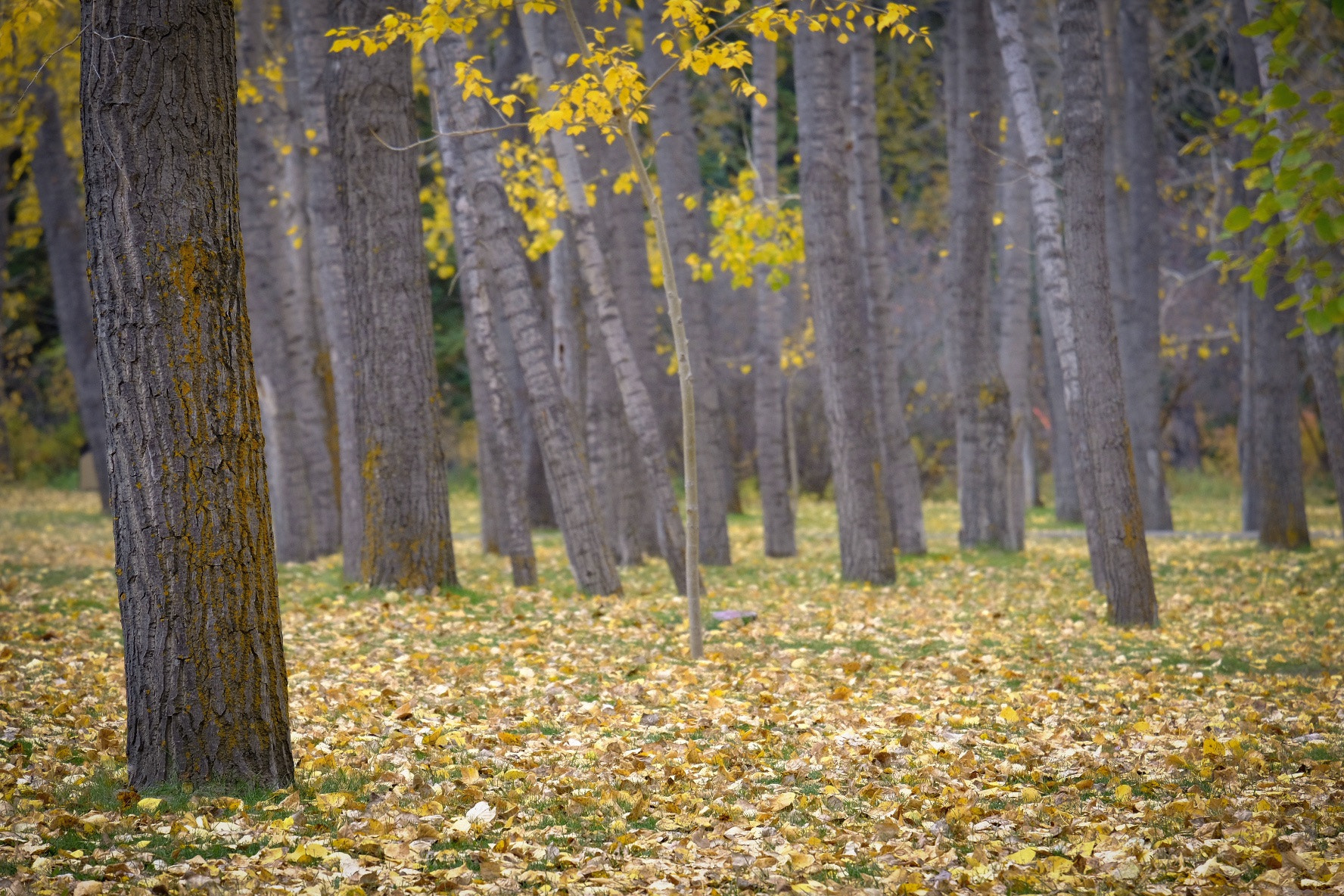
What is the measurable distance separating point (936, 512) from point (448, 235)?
11133 mm

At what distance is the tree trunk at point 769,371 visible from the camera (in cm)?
1193

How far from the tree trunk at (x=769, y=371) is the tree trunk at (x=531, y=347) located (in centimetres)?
319

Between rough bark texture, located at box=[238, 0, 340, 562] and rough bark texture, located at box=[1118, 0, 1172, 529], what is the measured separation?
1079 centimetres

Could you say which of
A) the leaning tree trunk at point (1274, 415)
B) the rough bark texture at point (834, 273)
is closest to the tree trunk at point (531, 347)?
the rough bark texture at point (834, 273)

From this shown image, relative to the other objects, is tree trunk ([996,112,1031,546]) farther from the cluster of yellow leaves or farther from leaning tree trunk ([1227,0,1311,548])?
the cluster of yellow leaves

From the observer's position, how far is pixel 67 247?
1580 centimetres

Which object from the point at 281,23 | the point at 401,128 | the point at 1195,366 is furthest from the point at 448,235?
the point at 1195,366

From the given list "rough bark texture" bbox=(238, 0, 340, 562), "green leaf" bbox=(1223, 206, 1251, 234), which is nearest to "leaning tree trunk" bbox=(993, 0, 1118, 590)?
"green leaf" bbox=(1223, 206, 1251, 234)

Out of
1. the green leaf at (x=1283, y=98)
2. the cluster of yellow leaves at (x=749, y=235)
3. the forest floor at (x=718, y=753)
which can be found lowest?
the forest floor at (x=718, y=753)

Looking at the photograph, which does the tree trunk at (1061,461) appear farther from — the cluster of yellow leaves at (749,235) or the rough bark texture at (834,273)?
the rough bark texture at (834,273)

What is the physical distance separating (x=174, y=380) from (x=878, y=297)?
9.76 metres

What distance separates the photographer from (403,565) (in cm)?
867

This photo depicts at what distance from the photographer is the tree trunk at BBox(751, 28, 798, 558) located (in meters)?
11.9

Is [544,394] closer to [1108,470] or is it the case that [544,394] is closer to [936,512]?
[1108,470]
